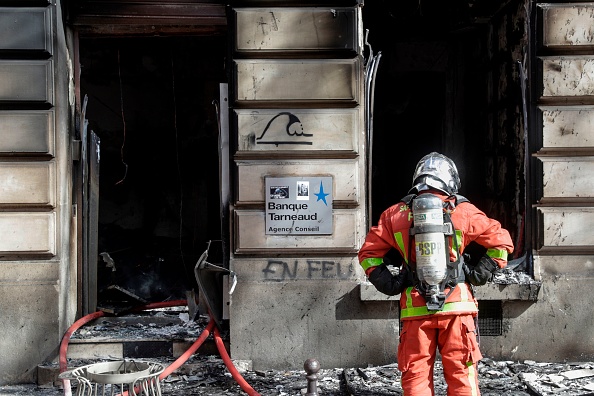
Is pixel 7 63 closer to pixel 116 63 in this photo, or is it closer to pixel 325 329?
pixel 325 329

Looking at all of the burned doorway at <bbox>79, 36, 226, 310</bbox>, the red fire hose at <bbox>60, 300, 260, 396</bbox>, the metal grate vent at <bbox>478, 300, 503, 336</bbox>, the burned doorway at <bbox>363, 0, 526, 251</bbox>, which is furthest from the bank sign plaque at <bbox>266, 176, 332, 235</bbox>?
the burned doorway at <bbox>79, 36, 226, 310</bbox>

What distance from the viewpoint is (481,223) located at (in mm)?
4641

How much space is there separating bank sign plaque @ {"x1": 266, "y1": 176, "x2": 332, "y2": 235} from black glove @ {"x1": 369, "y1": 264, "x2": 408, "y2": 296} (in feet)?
5.38

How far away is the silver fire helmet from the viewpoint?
4.74 metres

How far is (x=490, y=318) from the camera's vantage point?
21.2 feet

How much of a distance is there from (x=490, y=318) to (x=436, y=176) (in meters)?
2.21

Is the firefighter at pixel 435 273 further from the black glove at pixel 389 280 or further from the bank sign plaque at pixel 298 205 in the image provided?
the bank sign plaque at pixel 298 205

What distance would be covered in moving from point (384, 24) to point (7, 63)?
4.48m

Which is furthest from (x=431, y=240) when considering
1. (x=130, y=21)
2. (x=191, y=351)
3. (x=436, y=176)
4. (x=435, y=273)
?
(x=130, y=21)

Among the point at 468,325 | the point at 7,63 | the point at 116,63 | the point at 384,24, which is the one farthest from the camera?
the point at 116,63

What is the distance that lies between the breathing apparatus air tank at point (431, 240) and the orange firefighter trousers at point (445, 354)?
0.25 meters

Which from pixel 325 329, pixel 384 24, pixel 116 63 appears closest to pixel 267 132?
pixel 325 329

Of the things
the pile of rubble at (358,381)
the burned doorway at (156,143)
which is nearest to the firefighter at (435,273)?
the pile of rubble at (358,381)

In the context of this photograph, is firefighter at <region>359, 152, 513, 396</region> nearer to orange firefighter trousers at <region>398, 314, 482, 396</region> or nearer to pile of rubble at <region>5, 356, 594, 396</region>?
orange firefighter trousers at <region>398, 314, 482, 396</region>
